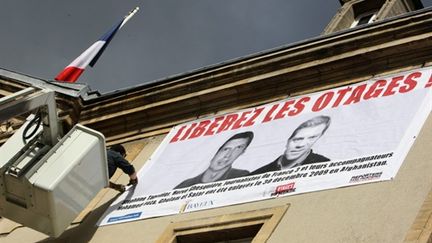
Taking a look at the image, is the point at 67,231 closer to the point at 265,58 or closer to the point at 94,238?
the point at 94,238

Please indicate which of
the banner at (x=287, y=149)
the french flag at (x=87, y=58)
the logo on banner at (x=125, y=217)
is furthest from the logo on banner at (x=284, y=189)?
the french flag at (x=87, y=58)

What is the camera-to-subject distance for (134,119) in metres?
14.0

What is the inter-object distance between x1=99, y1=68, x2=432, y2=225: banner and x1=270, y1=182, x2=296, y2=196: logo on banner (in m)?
0.01

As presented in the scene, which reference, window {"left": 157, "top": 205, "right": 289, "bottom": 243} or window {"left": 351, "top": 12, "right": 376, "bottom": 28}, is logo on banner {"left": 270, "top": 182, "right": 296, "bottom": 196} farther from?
window {"left": 351, "top": 12, "right": 376, "bottom": 28}

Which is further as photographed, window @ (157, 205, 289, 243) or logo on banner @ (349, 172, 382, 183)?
window @ (157, 205, 289, 243)

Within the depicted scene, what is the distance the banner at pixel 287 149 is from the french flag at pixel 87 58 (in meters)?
4.94

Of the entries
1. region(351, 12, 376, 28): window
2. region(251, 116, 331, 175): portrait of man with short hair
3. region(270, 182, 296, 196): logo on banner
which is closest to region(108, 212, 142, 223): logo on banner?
region(251, 116, 331, 175): portrait of man with short hair

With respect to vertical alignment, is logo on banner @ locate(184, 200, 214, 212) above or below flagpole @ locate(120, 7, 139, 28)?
below

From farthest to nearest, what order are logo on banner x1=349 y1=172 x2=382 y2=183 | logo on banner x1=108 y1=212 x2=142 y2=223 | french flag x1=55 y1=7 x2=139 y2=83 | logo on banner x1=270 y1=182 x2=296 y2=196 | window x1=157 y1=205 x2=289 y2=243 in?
french flag x1=55 y1=7 x2=139 y2=83 → logo on banner x1=108 y1=212 x2=142 y2=223 → logo on banner x1=270 y1=182 x2=296 y2=196 → window x1=157 y1=205 x2=289 y2=243 → logo on banner x1=349 y1=172 x2=382 y2=183

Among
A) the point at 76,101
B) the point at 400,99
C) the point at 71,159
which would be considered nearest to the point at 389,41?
the point at 400,99

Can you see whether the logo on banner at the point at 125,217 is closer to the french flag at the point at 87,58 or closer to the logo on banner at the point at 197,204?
the logo on banner at the point at 197,204

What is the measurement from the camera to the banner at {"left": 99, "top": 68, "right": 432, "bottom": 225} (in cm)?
1016

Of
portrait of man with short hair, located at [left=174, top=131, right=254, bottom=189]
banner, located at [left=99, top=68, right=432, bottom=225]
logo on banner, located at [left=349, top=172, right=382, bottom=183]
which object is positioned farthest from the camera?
portrait of man with short hair, located at [left=174, top=131, right=254, bottom=189]

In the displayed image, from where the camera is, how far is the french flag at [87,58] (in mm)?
17422
